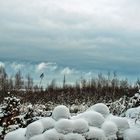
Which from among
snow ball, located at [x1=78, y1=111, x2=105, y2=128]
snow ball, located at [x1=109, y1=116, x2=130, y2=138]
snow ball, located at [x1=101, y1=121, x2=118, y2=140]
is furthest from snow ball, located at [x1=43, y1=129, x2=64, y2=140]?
snow ball, located at [x1=109, y1=116, x2=130, y2=138]

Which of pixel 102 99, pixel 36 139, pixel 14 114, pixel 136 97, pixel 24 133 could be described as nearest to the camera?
pixel 36 139

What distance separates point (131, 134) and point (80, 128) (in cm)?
77

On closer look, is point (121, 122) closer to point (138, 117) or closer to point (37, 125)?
point (138, 117)

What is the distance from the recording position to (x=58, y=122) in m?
6.18

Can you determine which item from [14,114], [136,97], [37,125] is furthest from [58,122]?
[14,114]

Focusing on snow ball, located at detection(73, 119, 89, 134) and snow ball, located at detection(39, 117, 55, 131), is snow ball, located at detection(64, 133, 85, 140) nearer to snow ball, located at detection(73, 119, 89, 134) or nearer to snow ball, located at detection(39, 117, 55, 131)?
snow ball, located at detection(73, 119, 89, 134)

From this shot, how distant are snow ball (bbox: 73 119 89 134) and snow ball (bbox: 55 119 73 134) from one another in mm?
62

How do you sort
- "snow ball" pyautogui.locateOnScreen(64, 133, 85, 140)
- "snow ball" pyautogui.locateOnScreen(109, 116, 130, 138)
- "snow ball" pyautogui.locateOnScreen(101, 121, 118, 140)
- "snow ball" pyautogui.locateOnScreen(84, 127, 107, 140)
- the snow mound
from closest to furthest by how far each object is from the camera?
"snow ball" pyautogui.locateOnScreen(64, 133, 85, 140) < "snow ball" pyautogui.locateOnScreen(84, 127, 107, 140) < "snow ball" pyautogui.locateOnScreen(101, 121, 118, 140) < "snow ball" pyautogui.locateOnScreen(109, 116, 130, 138) < the snow mound

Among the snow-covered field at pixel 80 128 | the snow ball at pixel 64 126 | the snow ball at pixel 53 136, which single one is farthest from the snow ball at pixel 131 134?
the snow ball at pixel 53 136

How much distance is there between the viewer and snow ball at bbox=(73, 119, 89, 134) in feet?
20.2

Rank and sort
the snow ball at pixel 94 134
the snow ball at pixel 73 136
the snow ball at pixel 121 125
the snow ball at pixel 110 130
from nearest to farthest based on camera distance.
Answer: the snow ball at pixel 73 136
the snow ball at pixel 94 134
the snow ball at pixel 110 130
the snow ball at pixel 121 125

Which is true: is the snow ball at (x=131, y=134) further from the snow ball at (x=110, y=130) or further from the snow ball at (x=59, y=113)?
the snow ball at (x=59, y=113)

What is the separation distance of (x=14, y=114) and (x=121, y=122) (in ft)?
17.7

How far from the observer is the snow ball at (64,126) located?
20.1 ft
